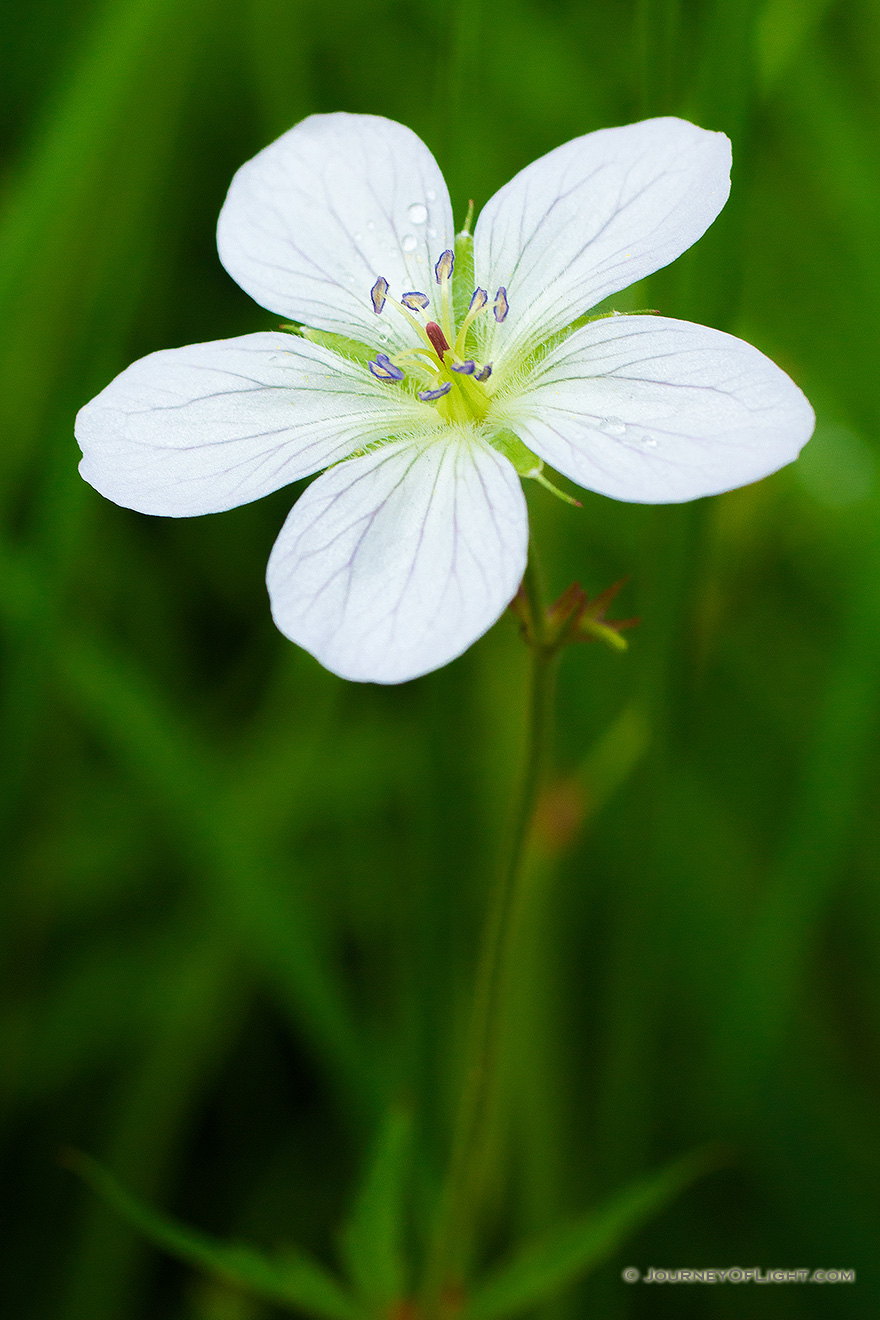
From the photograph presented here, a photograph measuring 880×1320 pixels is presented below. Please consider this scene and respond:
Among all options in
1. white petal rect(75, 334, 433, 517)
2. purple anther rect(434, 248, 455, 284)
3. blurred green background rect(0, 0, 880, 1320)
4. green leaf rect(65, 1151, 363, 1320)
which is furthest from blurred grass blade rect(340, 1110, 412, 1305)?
purple anther rect(434, 248, 455, 284)

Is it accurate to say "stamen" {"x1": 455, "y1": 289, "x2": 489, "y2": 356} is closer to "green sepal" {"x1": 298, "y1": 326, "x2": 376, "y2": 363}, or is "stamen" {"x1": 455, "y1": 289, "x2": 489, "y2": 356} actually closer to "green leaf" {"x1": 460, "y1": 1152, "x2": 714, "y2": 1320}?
"green sepal" {"x1": 298, "y1": 326, "x2": 376, "y2": 363}

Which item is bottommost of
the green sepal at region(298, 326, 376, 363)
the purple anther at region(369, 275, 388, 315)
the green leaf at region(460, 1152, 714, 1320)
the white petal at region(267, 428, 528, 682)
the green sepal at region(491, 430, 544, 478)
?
the green leaf at region(460, 1152, 714, 1320)

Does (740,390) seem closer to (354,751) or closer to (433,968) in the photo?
(433,968)

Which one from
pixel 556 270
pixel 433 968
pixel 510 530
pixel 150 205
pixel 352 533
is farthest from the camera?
pixel 150 205

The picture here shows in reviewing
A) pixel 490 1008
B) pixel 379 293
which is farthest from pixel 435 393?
pixel 490 1008

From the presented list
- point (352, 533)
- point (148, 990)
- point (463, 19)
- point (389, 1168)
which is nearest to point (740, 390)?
point (352, 533)

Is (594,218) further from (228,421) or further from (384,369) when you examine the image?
(228,421)
